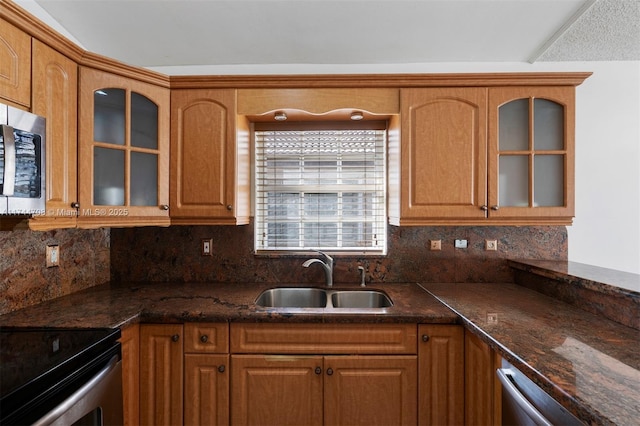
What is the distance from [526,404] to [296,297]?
1.33 meters

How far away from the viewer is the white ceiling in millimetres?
1564

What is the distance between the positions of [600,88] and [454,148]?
1.28m

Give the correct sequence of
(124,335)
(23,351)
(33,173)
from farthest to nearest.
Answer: (124,335) < (33,173) < (23,351)

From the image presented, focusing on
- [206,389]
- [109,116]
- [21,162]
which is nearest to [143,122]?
[109,116]

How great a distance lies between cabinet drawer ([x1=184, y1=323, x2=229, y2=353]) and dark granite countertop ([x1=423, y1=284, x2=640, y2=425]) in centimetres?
117

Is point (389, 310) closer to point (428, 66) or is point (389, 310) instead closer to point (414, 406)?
point (414, 406)

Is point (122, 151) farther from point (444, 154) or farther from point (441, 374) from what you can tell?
point (441, 374)

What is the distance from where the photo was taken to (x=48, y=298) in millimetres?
1619

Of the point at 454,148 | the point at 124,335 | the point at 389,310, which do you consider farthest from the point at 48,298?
the point at 454,148

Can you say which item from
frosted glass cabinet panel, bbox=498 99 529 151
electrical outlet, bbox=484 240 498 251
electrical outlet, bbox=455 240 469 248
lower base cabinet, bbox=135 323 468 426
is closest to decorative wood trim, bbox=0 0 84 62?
lower base cabinet, bbox=135 323 468 426

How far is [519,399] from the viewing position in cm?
98

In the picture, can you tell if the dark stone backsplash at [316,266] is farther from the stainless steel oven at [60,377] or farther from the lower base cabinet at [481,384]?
the stainless steel oven at [60,377]

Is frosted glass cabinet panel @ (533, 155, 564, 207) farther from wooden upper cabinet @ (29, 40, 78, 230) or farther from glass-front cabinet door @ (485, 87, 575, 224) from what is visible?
wooden upper cabinet @ (29, 40, 78, 230)

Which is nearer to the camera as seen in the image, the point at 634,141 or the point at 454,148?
the point at 454,148
